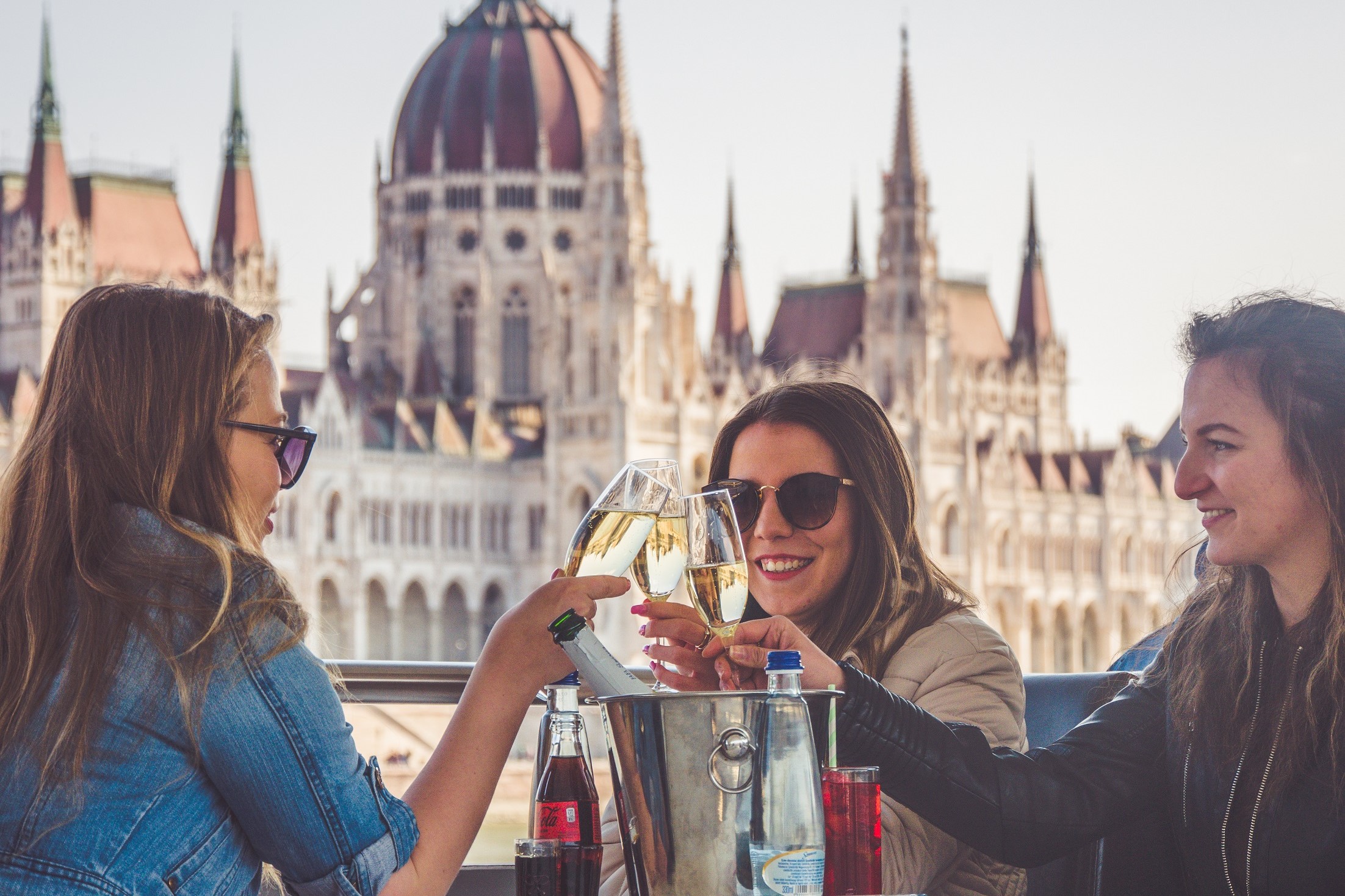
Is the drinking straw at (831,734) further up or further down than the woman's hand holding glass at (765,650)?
further down

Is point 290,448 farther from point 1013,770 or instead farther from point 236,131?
point 236,131

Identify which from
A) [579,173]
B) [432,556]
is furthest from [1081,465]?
[432,556]

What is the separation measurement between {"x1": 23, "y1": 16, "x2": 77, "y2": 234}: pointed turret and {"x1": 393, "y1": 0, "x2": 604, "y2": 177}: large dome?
29.2ft

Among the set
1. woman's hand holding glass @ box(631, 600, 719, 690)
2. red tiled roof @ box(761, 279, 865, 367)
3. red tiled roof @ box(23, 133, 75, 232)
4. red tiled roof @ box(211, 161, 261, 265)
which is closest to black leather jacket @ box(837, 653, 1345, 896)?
woman's hand holding glass @ box(631, 600, 719, 690)

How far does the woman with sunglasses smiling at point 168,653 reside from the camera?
155cm

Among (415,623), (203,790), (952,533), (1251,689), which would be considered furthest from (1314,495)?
(952,533)

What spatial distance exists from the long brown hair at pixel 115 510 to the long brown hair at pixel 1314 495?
0.96m

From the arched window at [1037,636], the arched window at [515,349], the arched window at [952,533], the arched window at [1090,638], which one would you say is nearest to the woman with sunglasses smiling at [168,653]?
the arched window at [952,533]

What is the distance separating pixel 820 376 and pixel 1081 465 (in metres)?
43.1

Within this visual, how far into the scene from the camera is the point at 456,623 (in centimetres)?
3662

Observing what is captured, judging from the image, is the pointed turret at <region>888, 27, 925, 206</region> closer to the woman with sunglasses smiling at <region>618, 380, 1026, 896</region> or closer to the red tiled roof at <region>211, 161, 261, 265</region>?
the red tiled roof at <region>211, 161, 261, 265</region>

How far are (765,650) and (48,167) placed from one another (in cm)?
3623

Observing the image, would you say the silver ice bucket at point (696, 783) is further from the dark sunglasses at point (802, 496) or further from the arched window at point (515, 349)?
the arched window at point (515, 349)

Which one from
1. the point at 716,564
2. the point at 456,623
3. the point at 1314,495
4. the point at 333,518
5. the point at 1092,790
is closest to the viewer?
the point at 716,564
